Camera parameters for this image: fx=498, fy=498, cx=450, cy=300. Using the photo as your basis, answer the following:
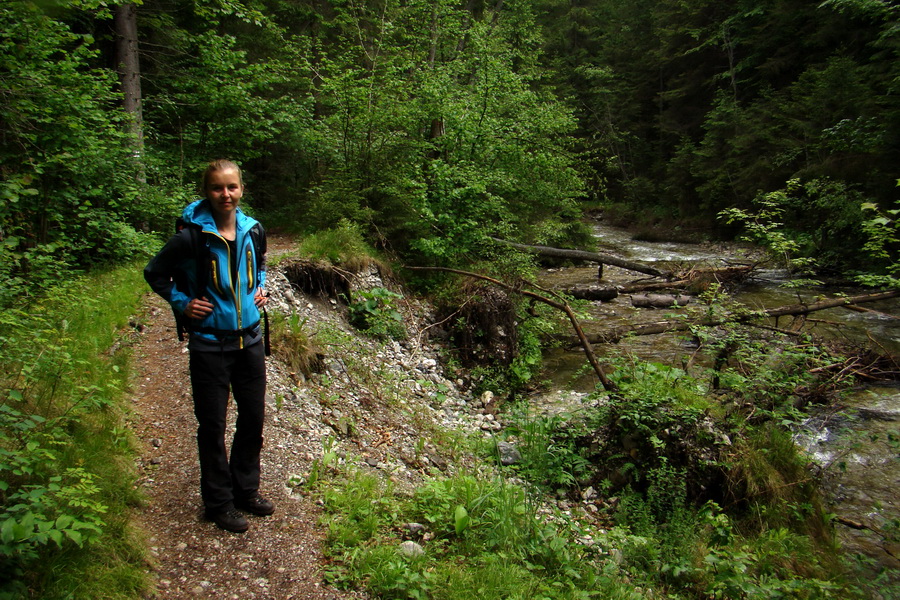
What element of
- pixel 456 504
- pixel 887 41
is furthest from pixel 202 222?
pixel 887 41

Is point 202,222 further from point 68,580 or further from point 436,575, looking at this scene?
point 436,575

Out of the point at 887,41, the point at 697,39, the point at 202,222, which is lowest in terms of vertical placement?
the point at 202,222

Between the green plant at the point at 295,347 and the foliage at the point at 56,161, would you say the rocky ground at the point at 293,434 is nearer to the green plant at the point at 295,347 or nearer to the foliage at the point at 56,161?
the green plant at the point at 295,347

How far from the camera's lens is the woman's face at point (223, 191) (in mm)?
3006

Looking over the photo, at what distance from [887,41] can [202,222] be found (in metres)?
18.2

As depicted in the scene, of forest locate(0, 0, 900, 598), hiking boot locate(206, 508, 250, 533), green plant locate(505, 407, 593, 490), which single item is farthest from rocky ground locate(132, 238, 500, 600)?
green plant locate(505, 407, 593, 490)

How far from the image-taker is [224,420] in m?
3.16

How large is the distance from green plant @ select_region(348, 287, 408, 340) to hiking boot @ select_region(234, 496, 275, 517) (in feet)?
16.3

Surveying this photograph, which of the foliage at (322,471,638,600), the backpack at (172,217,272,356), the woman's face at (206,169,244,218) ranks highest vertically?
the woman's face at (206,169,244,218)

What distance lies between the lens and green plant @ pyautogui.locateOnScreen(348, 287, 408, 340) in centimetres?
844

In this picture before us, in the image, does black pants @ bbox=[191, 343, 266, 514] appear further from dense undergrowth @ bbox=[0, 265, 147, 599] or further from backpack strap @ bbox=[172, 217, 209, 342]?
dense undergrowth @ bbox=[0, 265, 147, 599]

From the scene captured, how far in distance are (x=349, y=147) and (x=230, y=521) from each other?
9.43m

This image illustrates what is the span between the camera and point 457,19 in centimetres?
1475

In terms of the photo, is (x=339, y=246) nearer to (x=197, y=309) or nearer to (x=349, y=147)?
Result: (x=349, y=147)
